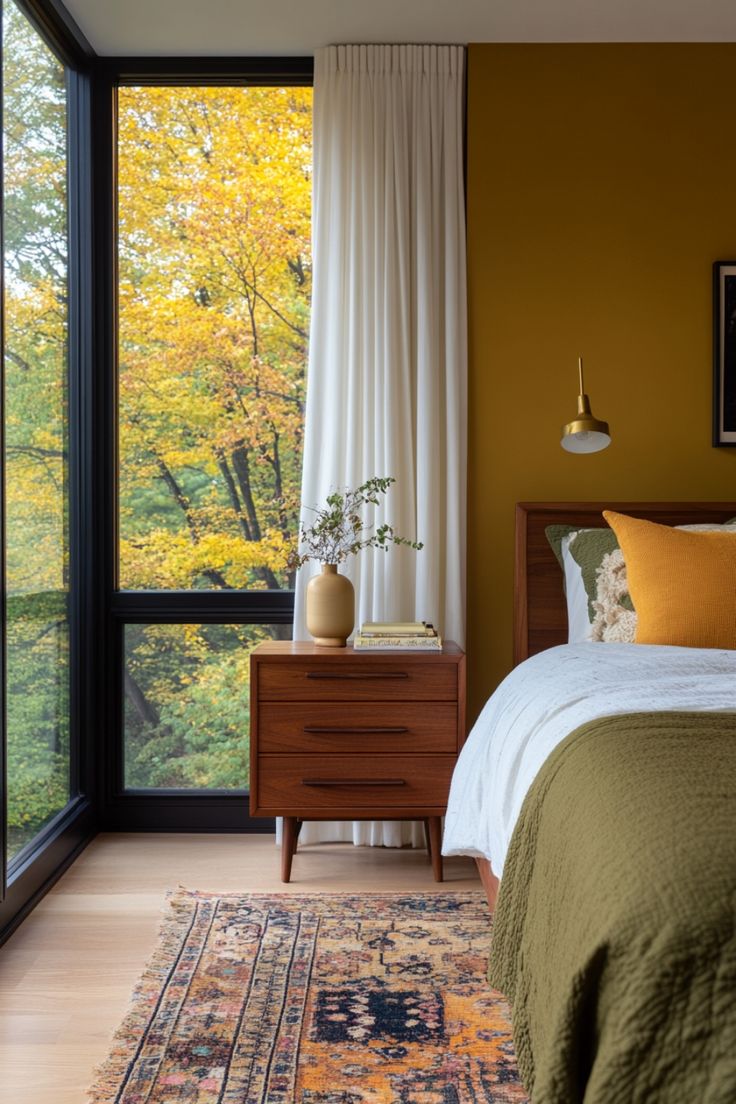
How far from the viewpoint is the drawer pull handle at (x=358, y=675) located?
2.85 meters

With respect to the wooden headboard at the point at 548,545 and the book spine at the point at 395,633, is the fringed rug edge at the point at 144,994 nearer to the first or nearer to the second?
the book spine at the point at 395,633

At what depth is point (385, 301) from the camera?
10.5ft

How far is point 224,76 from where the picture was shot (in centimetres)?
334

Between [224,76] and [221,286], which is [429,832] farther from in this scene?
[224,76]

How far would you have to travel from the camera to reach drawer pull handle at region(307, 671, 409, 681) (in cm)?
285

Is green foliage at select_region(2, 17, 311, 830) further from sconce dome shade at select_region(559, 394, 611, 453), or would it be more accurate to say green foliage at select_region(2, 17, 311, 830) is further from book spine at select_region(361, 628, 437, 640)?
sconce dome shade at select_region(559, 394, 611, 453)

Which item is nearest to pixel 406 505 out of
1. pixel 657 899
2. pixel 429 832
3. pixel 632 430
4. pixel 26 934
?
pixel 632 430

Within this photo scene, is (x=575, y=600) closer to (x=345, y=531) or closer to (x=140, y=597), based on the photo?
(x=345, y=531)

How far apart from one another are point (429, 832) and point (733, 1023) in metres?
2.05

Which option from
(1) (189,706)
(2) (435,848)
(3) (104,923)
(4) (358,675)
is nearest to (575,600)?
(4) (358,675)

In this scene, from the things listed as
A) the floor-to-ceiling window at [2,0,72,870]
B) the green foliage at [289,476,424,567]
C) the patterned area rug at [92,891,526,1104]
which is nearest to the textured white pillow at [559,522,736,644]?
the green foliage at [289,476,424,567]

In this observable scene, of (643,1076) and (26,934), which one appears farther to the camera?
(26,934)

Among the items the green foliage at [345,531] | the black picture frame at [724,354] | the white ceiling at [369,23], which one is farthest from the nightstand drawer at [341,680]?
the white ceiling at [369,23]

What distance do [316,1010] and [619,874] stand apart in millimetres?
1181
